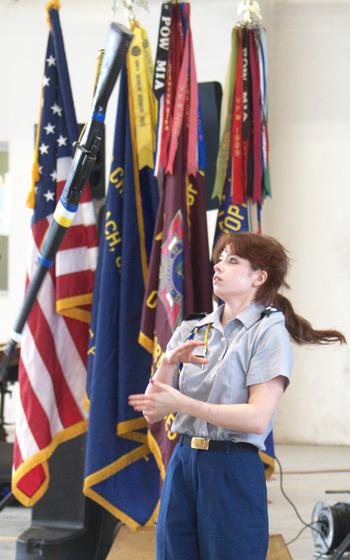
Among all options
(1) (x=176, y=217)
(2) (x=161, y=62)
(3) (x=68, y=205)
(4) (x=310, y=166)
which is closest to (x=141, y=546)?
(1) (x=176, y=217)

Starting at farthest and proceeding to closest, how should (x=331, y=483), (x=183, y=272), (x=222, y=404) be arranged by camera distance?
(x=331, y=483)
(x=183, y=272)
(x=222, y=404)

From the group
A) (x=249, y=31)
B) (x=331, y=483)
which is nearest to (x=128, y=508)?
(x=249, y=31)

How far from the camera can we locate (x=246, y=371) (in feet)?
6.71

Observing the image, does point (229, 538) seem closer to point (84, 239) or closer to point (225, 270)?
point (225, 270)

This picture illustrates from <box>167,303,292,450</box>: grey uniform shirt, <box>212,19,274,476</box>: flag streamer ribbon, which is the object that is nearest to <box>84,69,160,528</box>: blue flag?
<box>212,19,274,476</box>: flag streamer ribbon

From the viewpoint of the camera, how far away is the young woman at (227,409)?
1.95 metres

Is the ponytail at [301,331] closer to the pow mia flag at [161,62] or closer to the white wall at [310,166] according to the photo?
the pow mia flag at [161,62]

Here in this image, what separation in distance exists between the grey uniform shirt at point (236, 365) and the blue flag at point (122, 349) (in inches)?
48.6

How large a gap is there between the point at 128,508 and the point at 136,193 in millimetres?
1187

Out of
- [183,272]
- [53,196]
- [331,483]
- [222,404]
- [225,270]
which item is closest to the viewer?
[222,404]

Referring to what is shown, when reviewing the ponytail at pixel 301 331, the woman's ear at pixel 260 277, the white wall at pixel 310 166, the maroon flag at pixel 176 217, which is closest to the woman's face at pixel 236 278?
the woman's ear at pixel 260 277

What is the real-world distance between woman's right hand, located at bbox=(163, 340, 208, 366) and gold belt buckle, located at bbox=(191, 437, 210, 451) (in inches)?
7.3

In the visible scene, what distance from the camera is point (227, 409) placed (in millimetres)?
1923

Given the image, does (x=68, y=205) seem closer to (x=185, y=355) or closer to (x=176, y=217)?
(x=185, y=355)
